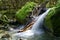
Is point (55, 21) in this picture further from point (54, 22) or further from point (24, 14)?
point (24, 14)

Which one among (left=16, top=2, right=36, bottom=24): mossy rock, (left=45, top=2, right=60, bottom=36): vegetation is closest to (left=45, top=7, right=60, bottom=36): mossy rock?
(left=45, top=2, right=60, bottom=36): vegetation

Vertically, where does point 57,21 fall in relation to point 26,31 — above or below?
above

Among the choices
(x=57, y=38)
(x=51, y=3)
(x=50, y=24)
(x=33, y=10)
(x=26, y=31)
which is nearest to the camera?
(x=57, y=38)

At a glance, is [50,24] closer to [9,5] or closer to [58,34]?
[58,34]

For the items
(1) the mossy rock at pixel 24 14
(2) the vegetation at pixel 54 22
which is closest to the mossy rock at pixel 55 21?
(2) the vegetation at pixel 54 22

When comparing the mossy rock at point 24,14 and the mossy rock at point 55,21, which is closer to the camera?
the mossy rock at point 55,21

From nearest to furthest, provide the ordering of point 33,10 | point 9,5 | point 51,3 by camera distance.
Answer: point 33,10, point 51,3, point 9,5

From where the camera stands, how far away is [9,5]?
26.0 metres

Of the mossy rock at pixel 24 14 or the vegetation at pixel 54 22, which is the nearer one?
the vegetation at pixel 54 22

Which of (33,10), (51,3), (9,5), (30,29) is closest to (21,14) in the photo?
(33,10)

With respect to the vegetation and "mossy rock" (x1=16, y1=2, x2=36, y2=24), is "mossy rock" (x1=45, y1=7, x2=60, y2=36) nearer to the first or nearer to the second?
the vegetation

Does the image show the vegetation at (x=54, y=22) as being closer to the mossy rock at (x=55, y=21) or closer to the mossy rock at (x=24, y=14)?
the mossy rock at (x=55, y=21)

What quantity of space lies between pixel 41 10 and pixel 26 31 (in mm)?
3559

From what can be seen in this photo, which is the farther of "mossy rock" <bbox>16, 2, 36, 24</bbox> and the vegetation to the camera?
"mossy rock" <bbox>16, 2, 36, 24</bbox>
